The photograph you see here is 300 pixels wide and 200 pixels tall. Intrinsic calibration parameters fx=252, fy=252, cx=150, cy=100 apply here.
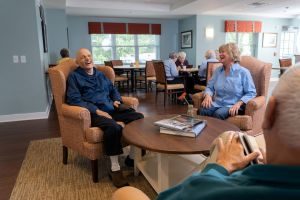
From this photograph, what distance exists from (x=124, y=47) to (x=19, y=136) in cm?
661

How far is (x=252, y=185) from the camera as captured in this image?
1.87 feet

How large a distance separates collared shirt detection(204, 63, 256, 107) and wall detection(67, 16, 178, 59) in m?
7.07

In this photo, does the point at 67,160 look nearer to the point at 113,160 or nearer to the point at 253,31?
the point at 113,160

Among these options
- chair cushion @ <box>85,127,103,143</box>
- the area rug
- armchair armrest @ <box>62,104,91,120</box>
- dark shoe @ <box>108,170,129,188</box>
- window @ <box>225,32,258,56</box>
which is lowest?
the area rug

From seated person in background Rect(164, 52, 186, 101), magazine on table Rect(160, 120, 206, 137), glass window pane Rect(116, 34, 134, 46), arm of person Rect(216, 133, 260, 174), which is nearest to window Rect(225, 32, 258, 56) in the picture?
glass window pane Rect(116, 34, 134, 46)

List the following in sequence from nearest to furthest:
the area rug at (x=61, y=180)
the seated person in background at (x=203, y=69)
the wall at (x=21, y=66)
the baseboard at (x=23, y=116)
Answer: the area rug at (x=61, y=180), the wall at (x=21, y=66), the baseboard at (x=23, y=116), the seated person in background at (x=203, y=69)

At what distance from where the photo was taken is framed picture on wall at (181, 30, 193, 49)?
9.06m

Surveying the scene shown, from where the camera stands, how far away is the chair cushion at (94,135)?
7.28ft

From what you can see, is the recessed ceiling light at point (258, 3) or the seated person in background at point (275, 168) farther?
the recessed ceiling light at point (258, 3)

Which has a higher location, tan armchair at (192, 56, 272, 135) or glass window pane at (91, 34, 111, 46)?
glass window pane at (91, 34, 111, 46)

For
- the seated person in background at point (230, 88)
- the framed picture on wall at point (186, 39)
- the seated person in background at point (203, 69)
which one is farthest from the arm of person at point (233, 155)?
the framed picture on wall at point (186, 39)

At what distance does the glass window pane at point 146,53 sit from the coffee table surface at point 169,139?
26.0ft

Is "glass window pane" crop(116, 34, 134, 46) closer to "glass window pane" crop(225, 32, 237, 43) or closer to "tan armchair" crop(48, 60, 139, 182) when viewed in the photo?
"glass window pane" crop(225, 32, 237, 43)

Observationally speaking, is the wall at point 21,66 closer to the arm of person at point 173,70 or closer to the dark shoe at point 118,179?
the arm of person at point 173,70
